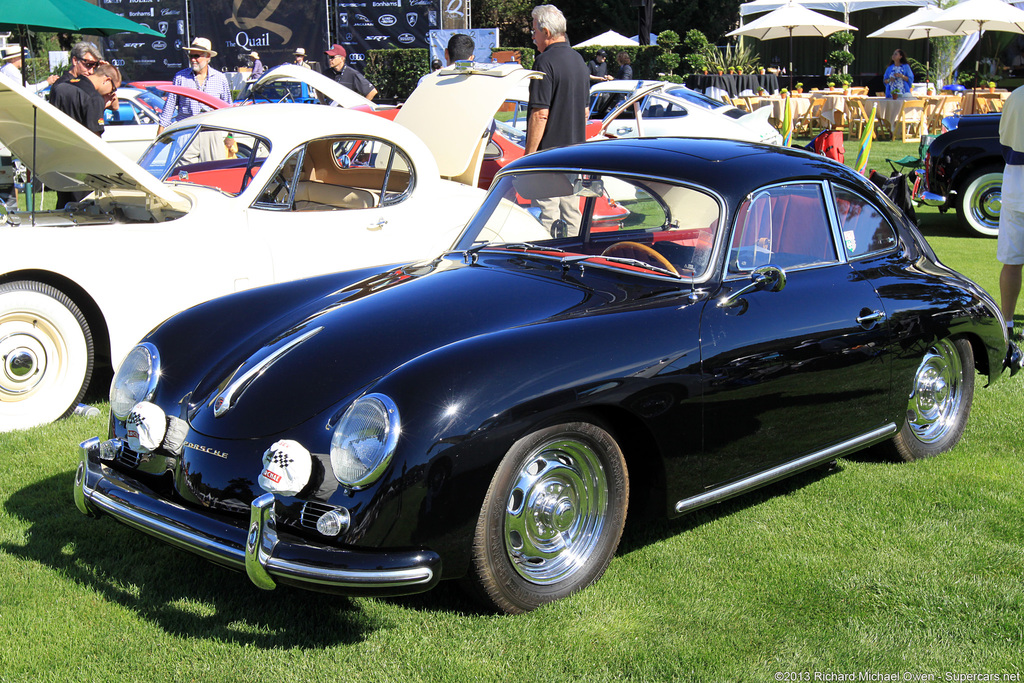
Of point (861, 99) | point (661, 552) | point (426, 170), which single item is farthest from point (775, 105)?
point (661, 552)

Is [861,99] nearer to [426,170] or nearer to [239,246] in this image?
[426,170]

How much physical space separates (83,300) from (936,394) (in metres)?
4.34

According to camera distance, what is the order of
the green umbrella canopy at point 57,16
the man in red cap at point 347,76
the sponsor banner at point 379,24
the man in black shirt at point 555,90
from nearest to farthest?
1. the green umbrella canopy at point 57,16
2. the man in black shirt at point 555,90
3. the man in red cap at point 347,76
4. the sponsor banner at point 379,24

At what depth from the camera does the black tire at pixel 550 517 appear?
9.97ft

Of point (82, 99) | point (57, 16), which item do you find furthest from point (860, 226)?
point (82, 99)

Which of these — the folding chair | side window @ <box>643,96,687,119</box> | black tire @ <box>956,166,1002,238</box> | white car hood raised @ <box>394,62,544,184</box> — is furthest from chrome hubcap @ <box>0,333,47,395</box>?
the folding chair

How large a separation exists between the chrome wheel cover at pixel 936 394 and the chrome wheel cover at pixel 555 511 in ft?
6.31

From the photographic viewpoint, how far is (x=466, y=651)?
3.02m

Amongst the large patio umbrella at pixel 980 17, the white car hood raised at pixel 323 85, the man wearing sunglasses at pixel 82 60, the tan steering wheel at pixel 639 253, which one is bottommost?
the tan steering wheel at pixel 639 253

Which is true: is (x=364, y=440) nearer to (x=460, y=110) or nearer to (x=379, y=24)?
(x=460, y=110)

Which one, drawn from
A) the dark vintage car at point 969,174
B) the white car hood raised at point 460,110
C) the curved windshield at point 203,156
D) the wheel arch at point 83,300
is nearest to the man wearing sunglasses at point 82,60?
the curved windshield at point 203,156

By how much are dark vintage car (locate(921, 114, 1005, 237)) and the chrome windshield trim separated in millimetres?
9426

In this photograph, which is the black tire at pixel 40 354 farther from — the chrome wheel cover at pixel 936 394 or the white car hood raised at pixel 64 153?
the chrome wheel cover at pixel 936 394
